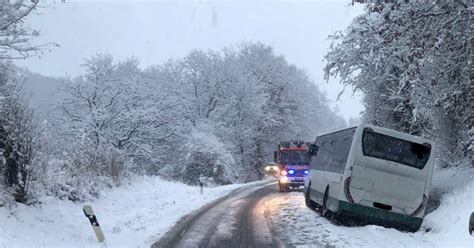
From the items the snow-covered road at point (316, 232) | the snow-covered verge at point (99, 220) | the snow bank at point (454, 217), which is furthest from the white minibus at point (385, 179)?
the snow-covered verge at point (99, 220)

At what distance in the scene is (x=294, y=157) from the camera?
3159cm

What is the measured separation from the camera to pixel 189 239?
11938 millimetres

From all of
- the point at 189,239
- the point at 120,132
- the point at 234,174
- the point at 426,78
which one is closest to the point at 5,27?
the point at 189,239

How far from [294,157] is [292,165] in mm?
564

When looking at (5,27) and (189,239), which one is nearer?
(5,27)

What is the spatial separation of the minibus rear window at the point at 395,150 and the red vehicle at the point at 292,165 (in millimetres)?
17149

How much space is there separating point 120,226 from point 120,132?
2476 cm

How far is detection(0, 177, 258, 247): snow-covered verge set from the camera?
1032 centimetres

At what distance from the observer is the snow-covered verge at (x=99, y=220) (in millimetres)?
10317

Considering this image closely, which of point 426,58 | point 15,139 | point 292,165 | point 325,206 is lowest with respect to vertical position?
point 325,206

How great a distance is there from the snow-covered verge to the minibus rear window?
223 inches

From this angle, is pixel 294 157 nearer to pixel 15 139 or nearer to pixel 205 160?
pixel 205 160

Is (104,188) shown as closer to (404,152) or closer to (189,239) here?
(189,239)

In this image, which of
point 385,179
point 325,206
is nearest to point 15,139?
point 325,206
